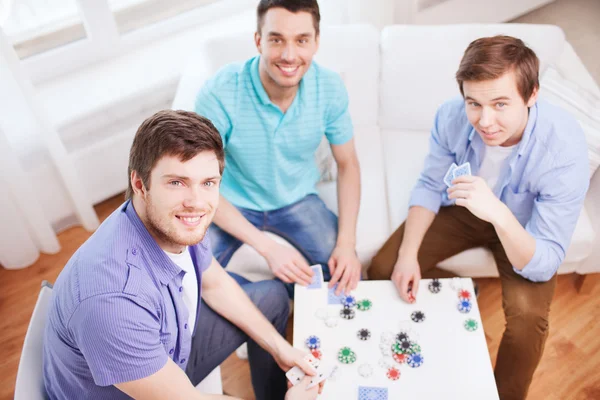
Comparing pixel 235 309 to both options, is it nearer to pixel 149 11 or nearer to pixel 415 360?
pixel 415 360

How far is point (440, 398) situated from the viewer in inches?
60.8

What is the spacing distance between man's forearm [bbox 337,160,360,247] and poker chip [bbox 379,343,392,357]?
1.51 feet

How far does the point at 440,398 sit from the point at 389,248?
0.63 m

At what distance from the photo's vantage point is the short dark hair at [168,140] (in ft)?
4.40

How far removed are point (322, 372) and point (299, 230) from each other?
0.62 m

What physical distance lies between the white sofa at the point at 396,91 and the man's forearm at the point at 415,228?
0.46 ft

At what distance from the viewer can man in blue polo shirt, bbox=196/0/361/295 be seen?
1.85 meters

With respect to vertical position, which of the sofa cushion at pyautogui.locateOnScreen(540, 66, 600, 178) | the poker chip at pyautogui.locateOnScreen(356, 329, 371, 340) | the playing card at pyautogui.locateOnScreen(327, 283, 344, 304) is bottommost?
the poker chip at pyautogui.locateOnScreen(356, 329, 371, 340)

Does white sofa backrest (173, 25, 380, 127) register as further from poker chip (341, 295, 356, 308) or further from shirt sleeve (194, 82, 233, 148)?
poker chip (341, 295, 356, 308)

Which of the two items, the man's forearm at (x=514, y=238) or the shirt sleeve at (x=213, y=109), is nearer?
the man's forearm at (x=514, y=238)

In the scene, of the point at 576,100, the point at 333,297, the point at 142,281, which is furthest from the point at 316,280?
the point at 576,100

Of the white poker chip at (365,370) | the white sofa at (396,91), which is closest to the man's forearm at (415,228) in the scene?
the white sofa at (396,91)

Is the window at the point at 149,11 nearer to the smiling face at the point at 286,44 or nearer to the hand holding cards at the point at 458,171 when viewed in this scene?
the smiling face at the point at 286,44

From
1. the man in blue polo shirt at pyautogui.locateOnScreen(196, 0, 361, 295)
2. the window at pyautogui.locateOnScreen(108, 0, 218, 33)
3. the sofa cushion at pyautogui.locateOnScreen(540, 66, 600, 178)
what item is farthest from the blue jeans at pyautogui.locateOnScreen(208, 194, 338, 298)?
the window at pyautogui.locateOnScreen(108, 0, 218, 33)
